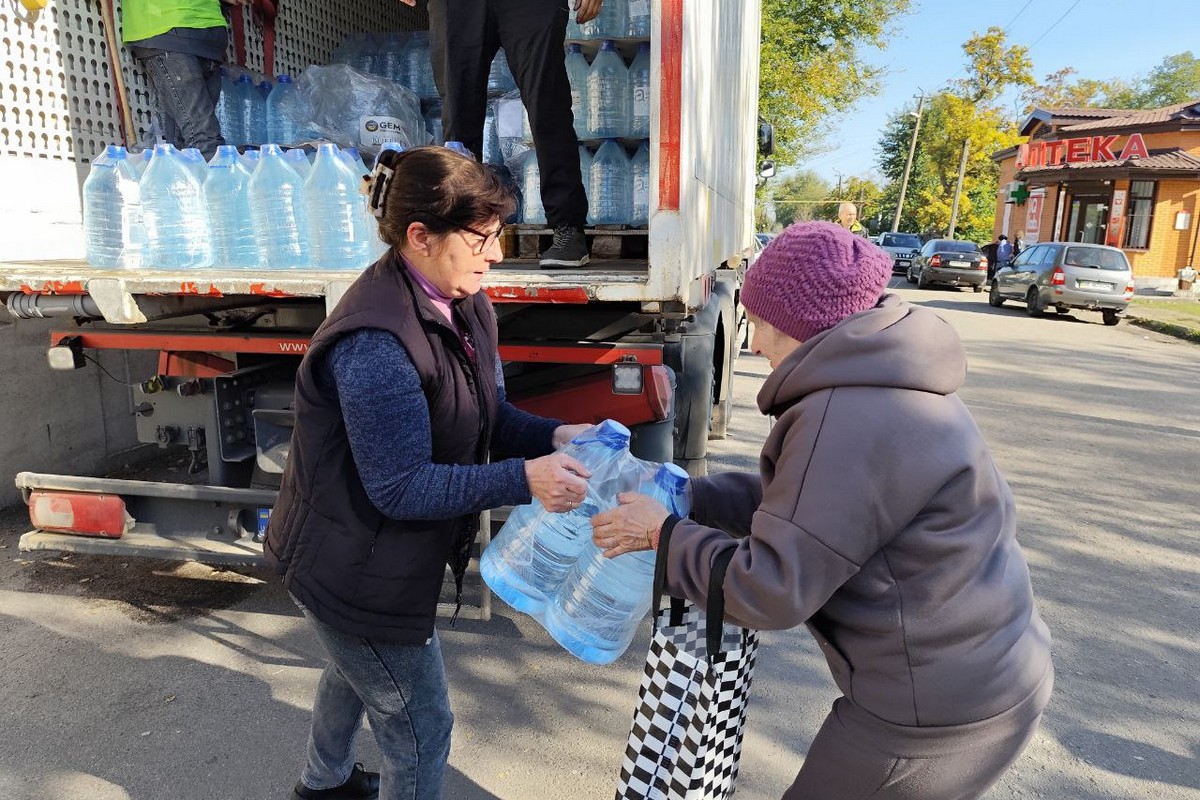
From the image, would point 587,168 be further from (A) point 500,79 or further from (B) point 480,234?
(B) point 480,234

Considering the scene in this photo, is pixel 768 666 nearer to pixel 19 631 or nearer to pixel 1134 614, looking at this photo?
pixel 1134 614

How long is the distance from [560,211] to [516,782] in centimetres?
218

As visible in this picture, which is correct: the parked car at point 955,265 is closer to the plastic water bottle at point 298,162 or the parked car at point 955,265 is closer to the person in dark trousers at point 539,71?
the person in dark trousers at point 539,71

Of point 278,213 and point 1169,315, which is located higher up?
point 278,213

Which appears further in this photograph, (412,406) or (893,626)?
(412,406)

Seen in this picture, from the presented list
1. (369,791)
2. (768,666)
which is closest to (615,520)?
(369,791)

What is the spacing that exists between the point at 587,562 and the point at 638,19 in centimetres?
303

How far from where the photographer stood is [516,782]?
107 inches

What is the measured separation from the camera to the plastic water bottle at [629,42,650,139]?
4121mm

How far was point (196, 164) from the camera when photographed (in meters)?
3.49

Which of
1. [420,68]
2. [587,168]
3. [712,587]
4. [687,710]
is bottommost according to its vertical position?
[687,710]

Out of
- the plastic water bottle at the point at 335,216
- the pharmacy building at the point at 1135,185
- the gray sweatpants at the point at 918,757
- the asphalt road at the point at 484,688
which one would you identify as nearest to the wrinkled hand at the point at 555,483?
the gray sweatpants at the point at 918,757

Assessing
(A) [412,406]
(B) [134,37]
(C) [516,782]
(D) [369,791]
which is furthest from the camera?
(B) [134,37]

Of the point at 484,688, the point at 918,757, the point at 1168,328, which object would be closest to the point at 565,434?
the point at 918,757
